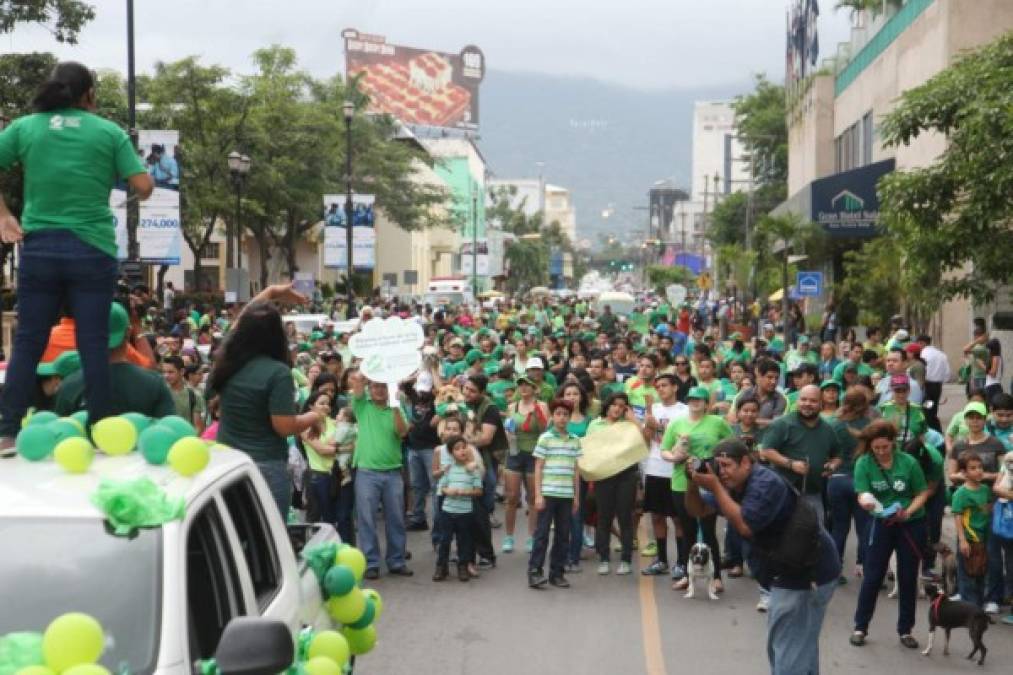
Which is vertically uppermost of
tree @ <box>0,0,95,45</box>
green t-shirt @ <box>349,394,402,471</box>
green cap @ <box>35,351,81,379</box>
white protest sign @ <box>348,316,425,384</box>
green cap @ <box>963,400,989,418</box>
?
tree @ <box>0,0,95,45</box>

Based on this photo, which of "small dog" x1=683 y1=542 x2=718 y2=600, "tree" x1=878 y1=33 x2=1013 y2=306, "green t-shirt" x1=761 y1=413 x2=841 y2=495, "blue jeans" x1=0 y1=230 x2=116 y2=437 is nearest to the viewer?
"blue jeans" x1=0 y1=230 x2=116 y2=437

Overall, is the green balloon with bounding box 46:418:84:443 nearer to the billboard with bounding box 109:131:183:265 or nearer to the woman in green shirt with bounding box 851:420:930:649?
the woman in green shirt with bounding box 851:420:930:649

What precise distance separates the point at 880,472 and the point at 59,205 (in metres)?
6.80

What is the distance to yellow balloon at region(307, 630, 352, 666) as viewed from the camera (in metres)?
5.96

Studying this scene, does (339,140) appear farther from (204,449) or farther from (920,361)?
(204,449)

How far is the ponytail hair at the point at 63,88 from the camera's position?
6.46 m

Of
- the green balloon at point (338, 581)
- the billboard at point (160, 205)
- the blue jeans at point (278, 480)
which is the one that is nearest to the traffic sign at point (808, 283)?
the billboard at point (160, 205)

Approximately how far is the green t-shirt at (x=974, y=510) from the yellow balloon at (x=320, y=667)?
299 inches

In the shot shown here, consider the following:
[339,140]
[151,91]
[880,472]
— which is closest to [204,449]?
[880,472]

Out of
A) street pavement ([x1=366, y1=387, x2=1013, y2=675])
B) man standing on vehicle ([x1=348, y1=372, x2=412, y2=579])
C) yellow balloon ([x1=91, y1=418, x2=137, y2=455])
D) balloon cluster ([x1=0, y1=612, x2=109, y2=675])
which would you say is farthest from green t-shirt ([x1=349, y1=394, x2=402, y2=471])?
balloon cluster ([x1=0, y1=612, x2=109, y2=675])

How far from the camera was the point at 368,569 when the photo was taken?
14.0 meters

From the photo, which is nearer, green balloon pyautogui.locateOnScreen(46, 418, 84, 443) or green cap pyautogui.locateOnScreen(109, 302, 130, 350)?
green balloon pyautogui.locateOnScreen(46, 418, 84, 443)

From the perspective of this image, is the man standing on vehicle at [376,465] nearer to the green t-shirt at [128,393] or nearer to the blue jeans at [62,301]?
the green t-shirt at [128,393]

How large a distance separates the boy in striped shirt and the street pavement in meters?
0.24
